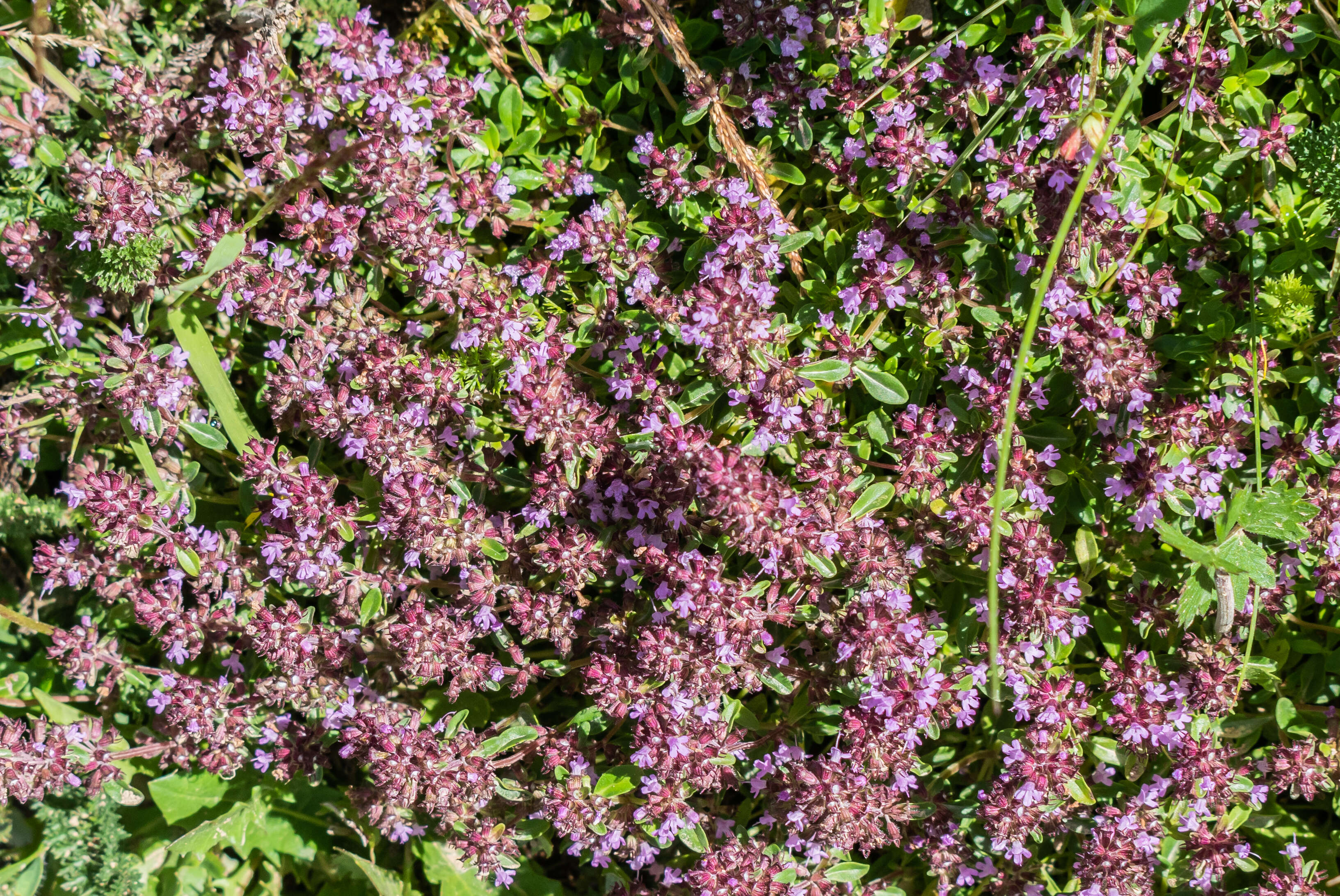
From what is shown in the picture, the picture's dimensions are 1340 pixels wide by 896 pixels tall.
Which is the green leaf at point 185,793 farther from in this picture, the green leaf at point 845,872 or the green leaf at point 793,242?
the green leaf at point 793,242

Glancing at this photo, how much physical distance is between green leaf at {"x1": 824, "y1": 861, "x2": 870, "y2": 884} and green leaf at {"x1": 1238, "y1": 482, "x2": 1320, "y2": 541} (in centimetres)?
166

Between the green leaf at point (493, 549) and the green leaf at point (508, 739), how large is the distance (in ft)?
2.02

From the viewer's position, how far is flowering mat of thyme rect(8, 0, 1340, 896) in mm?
3143

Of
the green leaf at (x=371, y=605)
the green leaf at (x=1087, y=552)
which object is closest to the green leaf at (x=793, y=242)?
the green leaf at (x=1087, y=552)

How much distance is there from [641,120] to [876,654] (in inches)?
81.2

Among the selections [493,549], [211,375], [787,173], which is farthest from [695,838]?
[211,375]

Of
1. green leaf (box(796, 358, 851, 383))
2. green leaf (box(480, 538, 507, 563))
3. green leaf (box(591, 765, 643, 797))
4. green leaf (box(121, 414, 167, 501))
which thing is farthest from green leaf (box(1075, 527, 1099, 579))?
green leaf (box(121, 414, 167, 501))

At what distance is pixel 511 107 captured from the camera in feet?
11.5

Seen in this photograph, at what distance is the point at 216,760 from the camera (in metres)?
3.58

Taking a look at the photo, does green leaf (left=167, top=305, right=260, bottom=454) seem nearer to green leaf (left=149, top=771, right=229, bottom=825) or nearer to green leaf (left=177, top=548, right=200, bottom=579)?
green leaf (left=177, top=548, right=200, bottom=579)

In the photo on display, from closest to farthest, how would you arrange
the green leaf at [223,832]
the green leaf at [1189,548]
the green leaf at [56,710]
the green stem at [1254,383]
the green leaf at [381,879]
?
the green leaf at [1189,548], the green stem at [1254,383], the green leaf at [381,879], the green leaf at [223,832], the green leaf at [56,710]

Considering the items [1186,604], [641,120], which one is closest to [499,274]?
[641,120]

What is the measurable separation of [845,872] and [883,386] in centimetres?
165

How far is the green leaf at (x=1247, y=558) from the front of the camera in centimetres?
298
